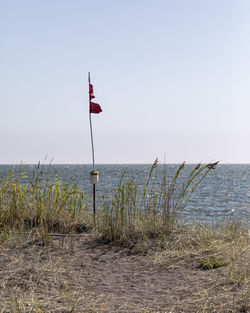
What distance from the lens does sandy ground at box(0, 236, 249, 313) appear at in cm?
289

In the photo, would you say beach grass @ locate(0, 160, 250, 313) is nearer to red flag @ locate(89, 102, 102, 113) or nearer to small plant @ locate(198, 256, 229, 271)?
small plant @ locate(198, 256, 229, 271)

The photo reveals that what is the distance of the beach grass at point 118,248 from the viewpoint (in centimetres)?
296

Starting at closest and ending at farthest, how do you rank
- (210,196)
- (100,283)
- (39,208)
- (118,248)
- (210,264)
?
(100,283) < (210,264) < (118,248) < (39,208) < (210,196)

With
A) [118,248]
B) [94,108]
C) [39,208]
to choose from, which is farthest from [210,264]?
[94,108]

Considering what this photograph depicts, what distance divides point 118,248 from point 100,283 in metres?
1.25

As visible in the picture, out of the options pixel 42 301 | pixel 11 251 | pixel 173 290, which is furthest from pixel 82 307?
pixel 11 251

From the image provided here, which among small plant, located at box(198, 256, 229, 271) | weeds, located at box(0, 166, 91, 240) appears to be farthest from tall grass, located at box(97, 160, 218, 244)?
small plant, located at box(198, 256, 229, 271)

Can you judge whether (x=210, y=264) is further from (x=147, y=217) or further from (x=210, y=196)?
(x=210, y=196)

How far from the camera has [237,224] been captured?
579cm

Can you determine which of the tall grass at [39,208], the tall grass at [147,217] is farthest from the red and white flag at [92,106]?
the tall grass at [147,217]

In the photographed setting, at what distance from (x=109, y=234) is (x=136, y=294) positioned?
6.08ft

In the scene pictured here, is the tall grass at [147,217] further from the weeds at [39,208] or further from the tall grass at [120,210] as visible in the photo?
the weeds at [39,208]

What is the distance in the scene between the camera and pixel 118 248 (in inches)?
192

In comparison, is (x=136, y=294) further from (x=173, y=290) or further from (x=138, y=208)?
(x=138, y=208)
